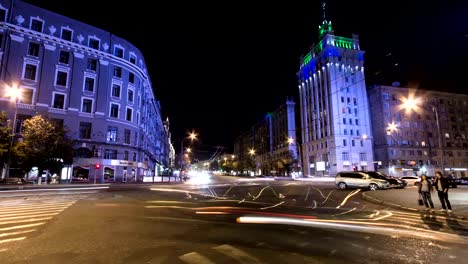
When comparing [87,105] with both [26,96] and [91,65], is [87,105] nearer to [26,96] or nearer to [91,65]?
[91,65]

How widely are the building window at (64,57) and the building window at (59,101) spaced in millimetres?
5354

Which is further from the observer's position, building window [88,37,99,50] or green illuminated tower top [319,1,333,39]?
green illuminated tower top [319,1,333,39]

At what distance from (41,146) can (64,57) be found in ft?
52.4

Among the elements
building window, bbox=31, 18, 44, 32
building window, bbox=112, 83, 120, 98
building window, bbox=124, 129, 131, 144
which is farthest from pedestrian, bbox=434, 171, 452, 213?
building window, bbox=31, 18, 44, 32

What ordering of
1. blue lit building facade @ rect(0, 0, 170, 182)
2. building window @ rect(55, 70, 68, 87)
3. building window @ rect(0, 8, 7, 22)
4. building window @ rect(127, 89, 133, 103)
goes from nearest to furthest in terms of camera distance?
building window @ rect(0, 8, 7, 22)
blue lit building facade @ rect(0, 0, 170, 182)
building window @ rect(55, 70, 68, 87)
building window @ rect(127, 89, 133, 103)

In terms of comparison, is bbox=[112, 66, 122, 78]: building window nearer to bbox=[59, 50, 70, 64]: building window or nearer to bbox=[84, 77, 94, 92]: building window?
bbox=[84, 77, 94, 92]: building window

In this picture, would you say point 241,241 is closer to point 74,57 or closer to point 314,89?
point 74,57

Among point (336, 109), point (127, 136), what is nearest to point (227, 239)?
point (127, 136)

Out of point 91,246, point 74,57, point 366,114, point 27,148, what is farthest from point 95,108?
point 366,114

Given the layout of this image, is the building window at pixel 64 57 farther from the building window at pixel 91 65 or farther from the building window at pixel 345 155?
the building window at pixel 345 155

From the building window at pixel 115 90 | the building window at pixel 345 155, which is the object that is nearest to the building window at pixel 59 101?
the building window at pixel 115 90

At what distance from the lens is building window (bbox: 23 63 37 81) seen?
3894cm

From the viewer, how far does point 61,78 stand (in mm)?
41812

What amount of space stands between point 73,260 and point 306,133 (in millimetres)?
88712
